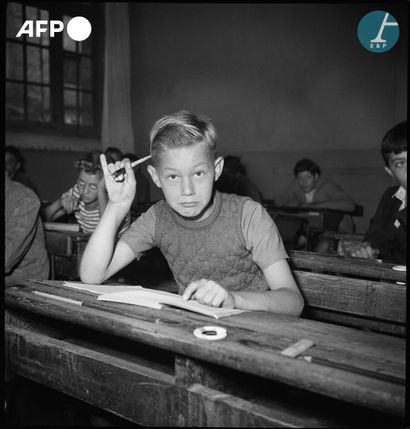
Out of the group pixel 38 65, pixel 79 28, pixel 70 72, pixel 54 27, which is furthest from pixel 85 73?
pixel 54 27

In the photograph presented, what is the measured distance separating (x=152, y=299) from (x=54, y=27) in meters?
0.86

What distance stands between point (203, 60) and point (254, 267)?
22.8ft

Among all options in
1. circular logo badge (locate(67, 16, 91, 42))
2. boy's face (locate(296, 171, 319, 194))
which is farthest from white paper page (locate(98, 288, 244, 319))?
boy's face (locate(296, 171, 319, 194))

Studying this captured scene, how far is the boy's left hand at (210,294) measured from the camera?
1.18m

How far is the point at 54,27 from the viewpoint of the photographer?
1.44 metres

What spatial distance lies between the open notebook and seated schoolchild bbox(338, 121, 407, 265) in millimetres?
1410

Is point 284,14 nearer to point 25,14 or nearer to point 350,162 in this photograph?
point 350,162

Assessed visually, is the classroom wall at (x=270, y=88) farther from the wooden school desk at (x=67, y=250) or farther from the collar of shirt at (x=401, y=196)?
the wooden school desk at (x=67, y=250)

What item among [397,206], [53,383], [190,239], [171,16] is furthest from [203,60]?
[53,383]

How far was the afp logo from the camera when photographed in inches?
55.5

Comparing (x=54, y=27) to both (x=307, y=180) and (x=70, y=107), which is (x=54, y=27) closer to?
(x=307, y=180)

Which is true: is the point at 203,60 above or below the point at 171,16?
below

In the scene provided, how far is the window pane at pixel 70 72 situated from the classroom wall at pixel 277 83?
4.24 ft

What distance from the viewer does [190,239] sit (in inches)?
63.5
